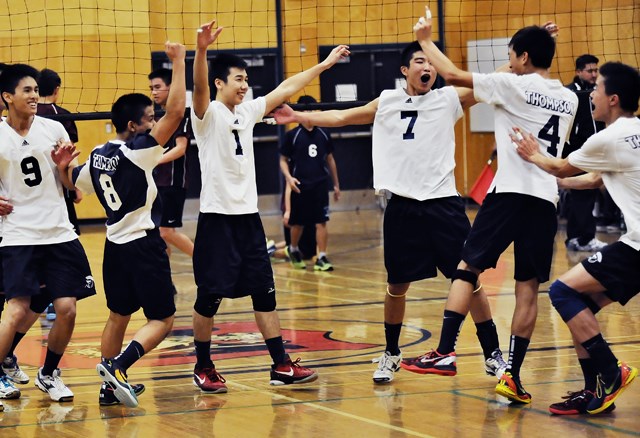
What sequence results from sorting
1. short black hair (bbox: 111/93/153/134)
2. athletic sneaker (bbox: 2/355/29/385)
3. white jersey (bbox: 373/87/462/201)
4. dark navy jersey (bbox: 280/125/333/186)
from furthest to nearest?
1. dark navy jersey (bbox: 280/125/333/186)
2. athletic sneaker (bbox: 2/355/29/385)
3. white jersey (bbox: 373/87/462/201)
4. short black hair (bbox: 111/93/153/134)

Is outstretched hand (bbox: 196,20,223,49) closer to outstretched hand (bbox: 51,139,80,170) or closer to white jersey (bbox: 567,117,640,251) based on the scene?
outstretched hand (bbox: 51,139,80,170)

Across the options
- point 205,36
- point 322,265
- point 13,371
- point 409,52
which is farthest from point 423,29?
point 322,265

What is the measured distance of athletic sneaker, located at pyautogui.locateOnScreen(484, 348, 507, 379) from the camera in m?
7.24

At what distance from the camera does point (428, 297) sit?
1127 cm

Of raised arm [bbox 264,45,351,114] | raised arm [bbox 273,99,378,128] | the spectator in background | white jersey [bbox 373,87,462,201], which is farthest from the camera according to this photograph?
the spectator in background

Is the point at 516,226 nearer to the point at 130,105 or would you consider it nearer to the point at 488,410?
the point at 488,410

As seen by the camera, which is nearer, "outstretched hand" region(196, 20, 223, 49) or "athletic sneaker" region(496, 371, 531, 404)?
"athletic sneaker" region(496, 371, 531, 404)

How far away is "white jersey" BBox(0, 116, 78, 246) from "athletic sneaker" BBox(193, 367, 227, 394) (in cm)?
118

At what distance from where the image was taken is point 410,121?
7.39 metres

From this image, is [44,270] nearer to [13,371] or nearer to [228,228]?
[13,371]

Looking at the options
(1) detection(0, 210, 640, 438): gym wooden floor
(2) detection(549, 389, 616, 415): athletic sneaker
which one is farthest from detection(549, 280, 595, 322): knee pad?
(1) detection(0, 210, 640, 438): gym wooden floor

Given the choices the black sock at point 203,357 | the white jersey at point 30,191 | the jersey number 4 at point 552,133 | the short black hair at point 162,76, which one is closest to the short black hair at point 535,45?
the jersey number 4 at point 552,133

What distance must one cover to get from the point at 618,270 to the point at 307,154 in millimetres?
8357

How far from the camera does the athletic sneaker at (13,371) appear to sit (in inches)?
305
